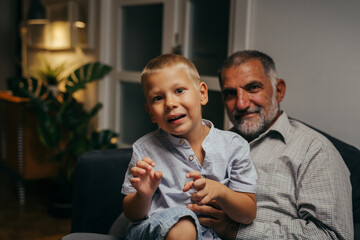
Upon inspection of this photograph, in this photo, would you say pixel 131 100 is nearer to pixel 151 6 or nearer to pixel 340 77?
pixel 151 6

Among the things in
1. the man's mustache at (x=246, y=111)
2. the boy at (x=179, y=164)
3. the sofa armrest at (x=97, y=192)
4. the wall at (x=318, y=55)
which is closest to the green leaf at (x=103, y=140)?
the sofa armrest at (x=97, y=192)

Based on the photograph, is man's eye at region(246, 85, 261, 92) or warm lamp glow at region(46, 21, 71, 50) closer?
man's eye at region(246, 85, 261, 92)

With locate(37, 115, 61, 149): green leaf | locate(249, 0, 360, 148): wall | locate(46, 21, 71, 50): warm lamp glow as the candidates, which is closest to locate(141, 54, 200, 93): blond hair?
locate(249, 0, 360, 148): wall

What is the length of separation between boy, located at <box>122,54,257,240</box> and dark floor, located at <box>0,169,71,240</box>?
1.97m

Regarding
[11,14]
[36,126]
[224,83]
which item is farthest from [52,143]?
[11,14]

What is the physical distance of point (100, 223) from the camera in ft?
5.48

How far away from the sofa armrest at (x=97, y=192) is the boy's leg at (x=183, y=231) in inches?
26.1

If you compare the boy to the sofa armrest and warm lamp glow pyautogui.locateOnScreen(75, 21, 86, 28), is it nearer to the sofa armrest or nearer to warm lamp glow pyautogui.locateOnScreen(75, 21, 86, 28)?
the sofa armrest

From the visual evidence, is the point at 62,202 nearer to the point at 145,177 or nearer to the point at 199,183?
the point at 145,177

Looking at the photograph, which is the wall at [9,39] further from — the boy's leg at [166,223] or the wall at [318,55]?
the boy's leg at [166,223]

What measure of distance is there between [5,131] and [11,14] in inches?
104

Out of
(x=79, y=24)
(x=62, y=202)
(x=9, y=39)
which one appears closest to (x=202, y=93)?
(x=62, y=202)

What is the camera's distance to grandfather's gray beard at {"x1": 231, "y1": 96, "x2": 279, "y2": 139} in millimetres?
1645

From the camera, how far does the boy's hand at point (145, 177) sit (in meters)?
1.02
